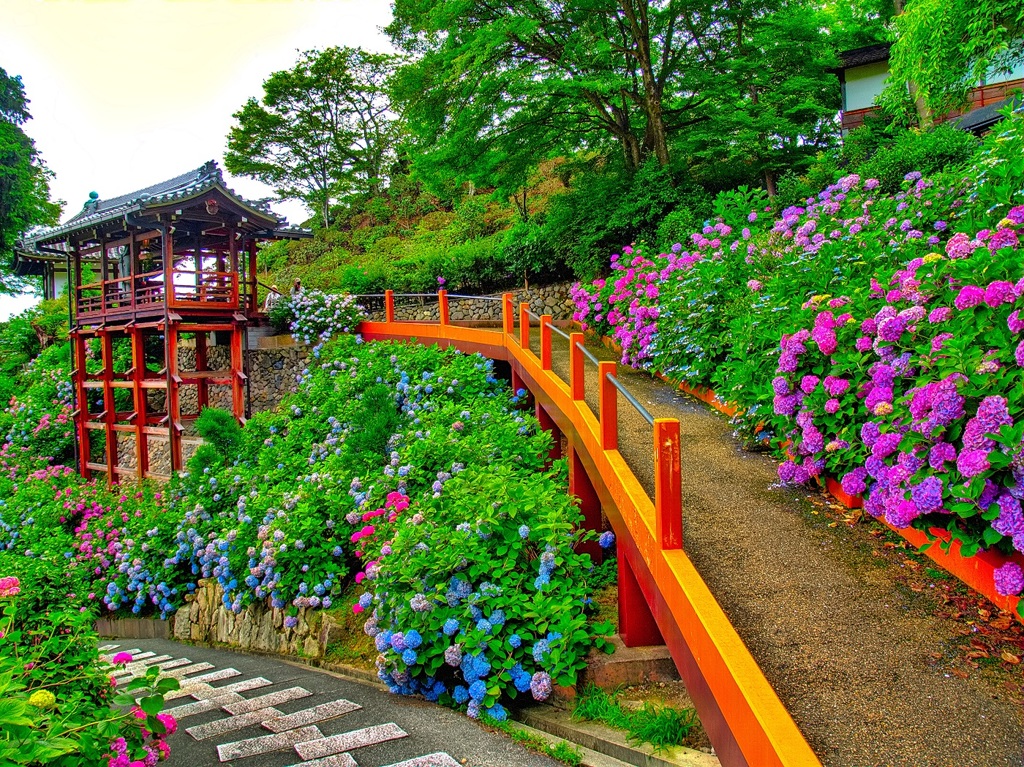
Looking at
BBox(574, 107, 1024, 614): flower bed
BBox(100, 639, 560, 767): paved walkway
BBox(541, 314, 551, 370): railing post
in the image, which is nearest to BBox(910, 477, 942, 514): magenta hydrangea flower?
BBox(574, 107, 1024, 614): flower bed

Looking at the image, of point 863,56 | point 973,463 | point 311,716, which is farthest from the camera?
→ point 863,56

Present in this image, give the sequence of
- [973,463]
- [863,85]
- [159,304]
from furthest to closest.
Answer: [863,85] → [159,304] → [973,463]

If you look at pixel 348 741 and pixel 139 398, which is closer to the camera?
pixel 348 741

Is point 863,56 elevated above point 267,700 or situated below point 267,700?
above

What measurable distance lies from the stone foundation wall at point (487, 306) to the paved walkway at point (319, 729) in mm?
8348

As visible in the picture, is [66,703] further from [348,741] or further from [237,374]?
[237,374]

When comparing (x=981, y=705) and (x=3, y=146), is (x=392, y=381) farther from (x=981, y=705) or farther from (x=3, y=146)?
(x=3, y=146)

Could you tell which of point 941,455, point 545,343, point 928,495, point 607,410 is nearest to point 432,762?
point 607,410

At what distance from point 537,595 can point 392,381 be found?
5.87 m

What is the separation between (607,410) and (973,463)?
7.74 ft

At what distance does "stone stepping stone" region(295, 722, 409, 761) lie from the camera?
158 inches

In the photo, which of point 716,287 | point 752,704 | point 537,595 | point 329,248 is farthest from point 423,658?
point 329,248

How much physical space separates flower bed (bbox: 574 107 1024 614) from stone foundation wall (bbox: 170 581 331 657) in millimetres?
4406

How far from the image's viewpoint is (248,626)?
7359 mm
